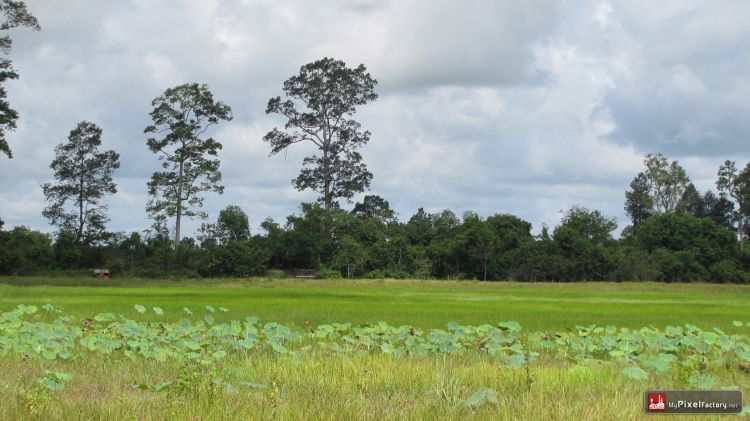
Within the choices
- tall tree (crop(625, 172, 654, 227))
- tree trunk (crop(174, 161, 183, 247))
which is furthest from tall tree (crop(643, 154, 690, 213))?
tree trunk (crop(174, 161, 183, 247))

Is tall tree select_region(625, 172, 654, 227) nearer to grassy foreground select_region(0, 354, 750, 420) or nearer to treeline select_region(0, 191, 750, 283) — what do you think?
treeline select_region(0, 191, 750, 283)

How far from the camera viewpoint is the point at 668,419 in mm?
4605

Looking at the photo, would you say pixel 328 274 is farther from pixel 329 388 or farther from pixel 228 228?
pixel 329 388

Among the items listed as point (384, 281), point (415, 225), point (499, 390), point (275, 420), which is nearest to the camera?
point (275, 420)

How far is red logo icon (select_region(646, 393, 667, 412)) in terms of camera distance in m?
4.61

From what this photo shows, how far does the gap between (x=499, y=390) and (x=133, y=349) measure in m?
4.33

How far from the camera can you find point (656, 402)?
4.64 metres

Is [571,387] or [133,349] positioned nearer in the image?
[571,387]

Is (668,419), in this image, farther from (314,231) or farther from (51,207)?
(51,207)

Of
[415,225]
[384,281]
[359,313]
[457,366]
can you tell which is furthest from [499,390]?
[415,225]

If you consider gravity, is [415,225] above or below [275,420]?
above

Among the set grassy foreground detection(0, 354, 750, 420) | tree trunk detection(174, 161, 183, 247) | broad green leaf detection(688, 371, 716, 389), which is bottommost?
grassy foreground detection(0, 354, 750, 420)

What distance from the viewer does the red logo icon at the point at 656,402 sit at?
15.1 feet

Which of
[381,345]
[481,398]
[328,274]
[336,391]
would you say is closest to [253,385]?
[336,391]
